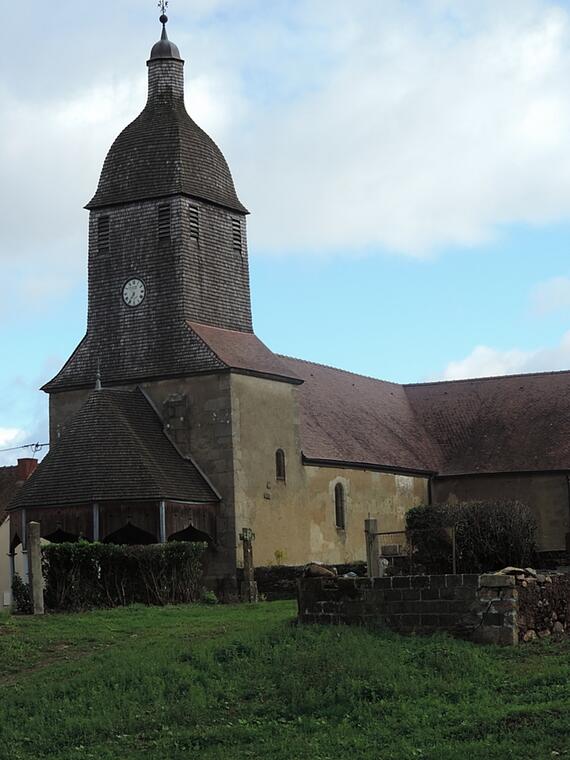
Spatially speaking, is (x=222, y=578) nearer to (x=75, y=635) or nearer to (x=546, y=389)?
(x=75, y=635)

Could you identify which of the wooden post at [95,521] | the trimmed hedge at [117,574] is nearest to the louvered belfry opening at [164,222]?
the wooden post at [95,521]

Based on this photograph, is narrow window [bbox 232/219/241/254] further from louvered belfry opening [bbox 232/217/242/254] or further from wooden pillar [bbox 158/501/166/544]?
wooden pillar [bbox 158/501/166/544]

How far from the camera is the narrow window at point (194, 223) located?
3994 centimetres

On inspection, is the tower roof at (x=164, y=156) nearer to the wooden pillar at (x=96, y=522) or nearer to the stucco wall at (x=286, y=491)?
the stucco wall at (x=286, y=491)

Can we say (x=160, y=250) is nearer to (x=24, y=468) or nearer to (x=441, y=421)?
(x=441, y=421)

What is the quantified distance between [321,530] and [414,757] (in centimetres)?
2802

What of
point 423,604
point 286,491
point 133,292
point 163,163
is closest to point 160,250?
point 133,292

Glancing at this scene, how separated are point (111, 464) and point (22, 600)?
869 cm

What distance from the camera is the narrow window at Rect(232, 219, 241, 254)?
41406 millimetres

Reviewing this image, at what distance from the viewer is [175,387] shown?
3828 centimetres

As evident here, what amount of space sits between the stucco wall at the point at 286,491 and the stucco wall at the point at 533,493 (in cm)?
447

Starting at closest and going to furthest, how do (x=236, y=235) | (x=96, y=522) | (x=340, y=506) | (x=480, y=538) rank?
1. (x=480, y=538)
2. (x=96, y=522)
3. (x=236, y=235)
4. (x=340, y=506)

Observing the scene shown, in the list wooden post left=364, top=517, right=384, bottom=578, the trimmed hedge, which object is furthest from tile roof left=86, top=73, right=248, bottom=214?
wooden post left=364, top=517, right=384, bottom=578

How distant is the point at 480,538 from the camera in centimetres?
3300
